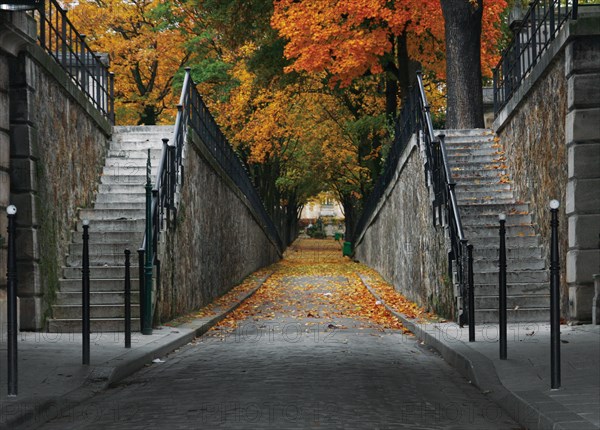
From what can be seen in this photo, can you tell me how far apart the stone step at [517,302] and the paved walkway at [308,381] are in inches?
22.9

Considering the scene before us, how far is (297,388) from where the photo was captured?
7.51 m

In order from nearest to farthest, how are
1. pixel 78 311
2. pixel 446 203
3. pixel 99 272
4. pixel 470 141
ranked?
pixel 78 311 → pixel 99 272 → pixel 446 203 → pixel 470 141

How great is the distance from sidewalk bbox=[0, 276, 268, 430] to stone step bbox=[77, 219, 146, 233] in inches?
89.2

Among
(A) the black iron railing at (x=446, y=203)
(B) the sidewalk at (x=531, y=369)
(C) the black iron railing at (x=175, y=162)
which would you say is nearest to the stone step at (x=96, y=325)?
(C) the black iron railing at (x=175, y=162)

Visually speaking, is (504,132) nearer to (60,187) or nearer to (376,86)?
(60,187)

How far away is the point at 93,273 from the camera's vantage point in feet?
41.5

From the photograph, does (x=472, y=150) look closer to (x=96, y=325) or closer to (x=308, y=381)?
(x=96, y=325)

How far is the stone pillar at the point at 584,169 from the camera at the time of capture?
11031 millimetres

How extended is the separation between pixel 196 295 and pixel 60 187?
4.23 metres

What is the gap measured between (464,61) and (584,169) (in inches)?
330

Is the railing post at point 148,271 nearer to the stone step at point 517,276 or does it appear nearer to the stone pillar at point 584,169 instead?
the stone step at point 517,276

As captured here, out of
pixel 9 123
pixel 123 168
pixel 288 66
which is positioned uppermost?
pixel 288 66

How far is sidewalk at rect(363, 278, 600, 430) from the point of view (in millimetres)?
5758

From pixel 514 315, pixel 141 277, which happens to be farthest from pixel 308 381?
pixel 514 315
